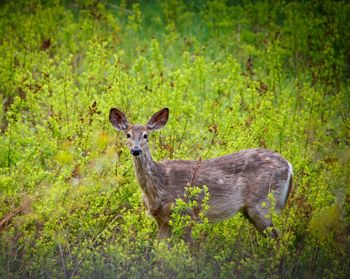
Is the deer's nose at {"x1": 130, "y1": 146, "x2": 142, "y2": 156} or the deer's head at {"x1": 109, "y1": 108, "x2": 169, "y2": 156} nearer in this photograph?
the deer's nose at {"x1": 130, "y1": 146, "x2": 142, "y2": 156}

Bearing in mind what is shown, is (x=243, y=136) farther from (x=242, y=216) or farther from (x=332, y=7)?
(x=332, y=7)

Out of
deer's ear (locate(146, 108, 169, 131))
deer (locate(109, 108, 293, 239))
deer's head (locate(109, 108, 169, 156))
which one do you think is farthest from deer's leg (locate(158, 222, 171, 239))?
deer's ear (locate(146, 108, 169, 131))

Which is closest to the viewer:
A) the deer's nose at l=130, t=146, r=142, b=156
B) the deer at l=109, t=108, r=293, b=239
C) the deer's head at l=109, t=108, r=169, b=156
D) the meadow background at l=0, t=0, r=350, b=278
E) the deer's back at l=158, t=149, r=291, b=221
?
the meadow background at l=0, t=0, r=350, b=278

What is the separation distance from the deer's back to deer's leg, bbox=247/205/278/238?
109mm

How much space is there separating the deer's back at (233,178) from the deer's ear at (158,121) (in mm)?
402

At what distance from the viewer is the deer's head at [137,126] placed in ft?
27.6

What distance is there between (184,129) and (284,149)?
1297mm

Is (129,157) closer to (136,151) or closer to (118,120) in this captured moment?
(118,120)

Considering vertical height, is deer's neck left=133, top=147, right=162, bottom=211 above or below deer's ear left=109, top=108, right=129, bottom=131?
below

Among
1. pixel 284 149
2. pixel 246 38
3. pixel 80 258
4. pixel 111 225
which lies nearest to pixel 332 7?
pixel 246 38

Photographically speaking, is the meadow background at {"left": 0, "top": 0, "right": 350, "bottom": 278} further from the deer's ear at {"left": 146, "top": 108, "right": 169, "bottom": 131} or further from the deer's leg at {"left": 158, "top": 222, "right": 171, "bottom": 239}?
the deer's ear at {"left": 146, "top": 108, "right": 169, "bottom": 131}

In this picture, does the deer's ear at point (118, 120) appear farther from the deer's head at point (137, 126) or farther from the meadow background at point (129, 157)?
the meadow background at point (129, 157)

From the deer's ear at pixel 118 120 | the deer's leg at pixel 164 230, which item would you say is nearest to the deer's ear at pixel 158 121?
the deer's ear at pixel 118 120

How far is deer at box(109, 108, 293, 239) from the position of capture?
852cm
